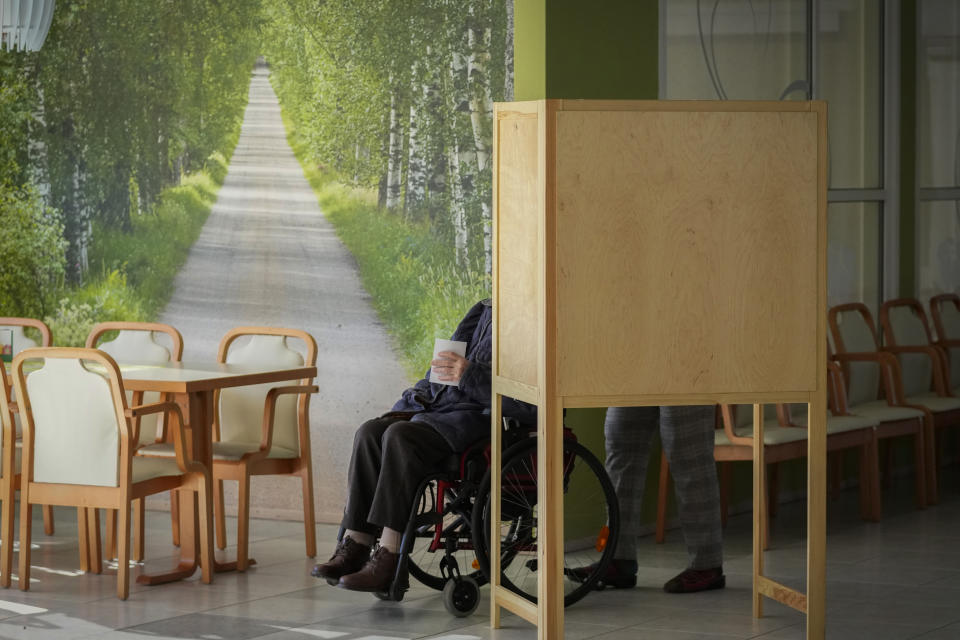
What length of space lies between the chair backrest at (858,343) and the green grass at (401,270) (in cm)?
200

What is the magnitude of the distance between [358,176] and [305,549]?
1752 mm

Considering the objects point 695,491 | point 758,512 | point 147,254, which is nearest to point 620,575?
point 695,491

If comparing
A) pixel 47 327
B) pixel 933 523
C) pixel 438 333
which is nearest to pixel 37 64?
pixel 47 327

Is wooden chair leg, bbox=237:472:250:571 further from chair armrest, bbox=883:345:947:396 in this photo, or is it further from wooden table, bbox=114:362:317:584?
chair armrest, bbox=883:345:947:396

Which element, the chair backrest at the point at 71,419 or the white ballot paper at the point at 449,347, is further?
the chair backrest at the point at 71,419

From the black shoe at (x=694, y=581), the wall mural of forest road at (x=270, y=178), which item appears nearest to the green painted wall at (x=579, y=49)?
the wall mural of forest road at (x=270, y=178)

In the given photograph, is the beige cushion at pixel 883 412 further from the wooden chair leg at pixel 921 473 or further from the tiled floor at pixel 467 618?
the tiled floor at pixel 467 618

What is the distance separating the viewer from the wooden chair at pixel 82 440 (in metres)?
5.04

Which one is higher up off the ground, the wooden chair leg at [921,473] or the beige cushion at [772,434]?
the beige cushion at [772,434]

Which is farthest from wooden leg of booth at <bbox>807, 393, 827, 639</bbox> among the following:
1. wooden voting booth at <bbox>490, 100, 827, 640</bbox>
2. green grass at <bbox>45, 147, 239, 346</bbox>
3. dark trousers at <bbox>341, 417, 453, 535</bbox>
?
green grass at <bbox>45, 147, 239, 346</bbox>

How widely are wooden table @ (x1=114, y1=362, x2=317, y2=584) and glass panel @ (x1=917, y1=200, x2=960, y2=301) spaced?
392 cm

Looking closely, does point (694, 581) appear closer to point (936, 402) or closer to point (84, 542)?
point (84, 542)

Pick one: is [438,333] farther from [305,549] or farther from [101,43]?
[101,43]

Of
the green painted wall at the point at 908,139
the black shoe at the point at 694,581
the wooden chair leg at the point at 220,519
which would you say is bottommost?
the black shoe at the point at 694,581
